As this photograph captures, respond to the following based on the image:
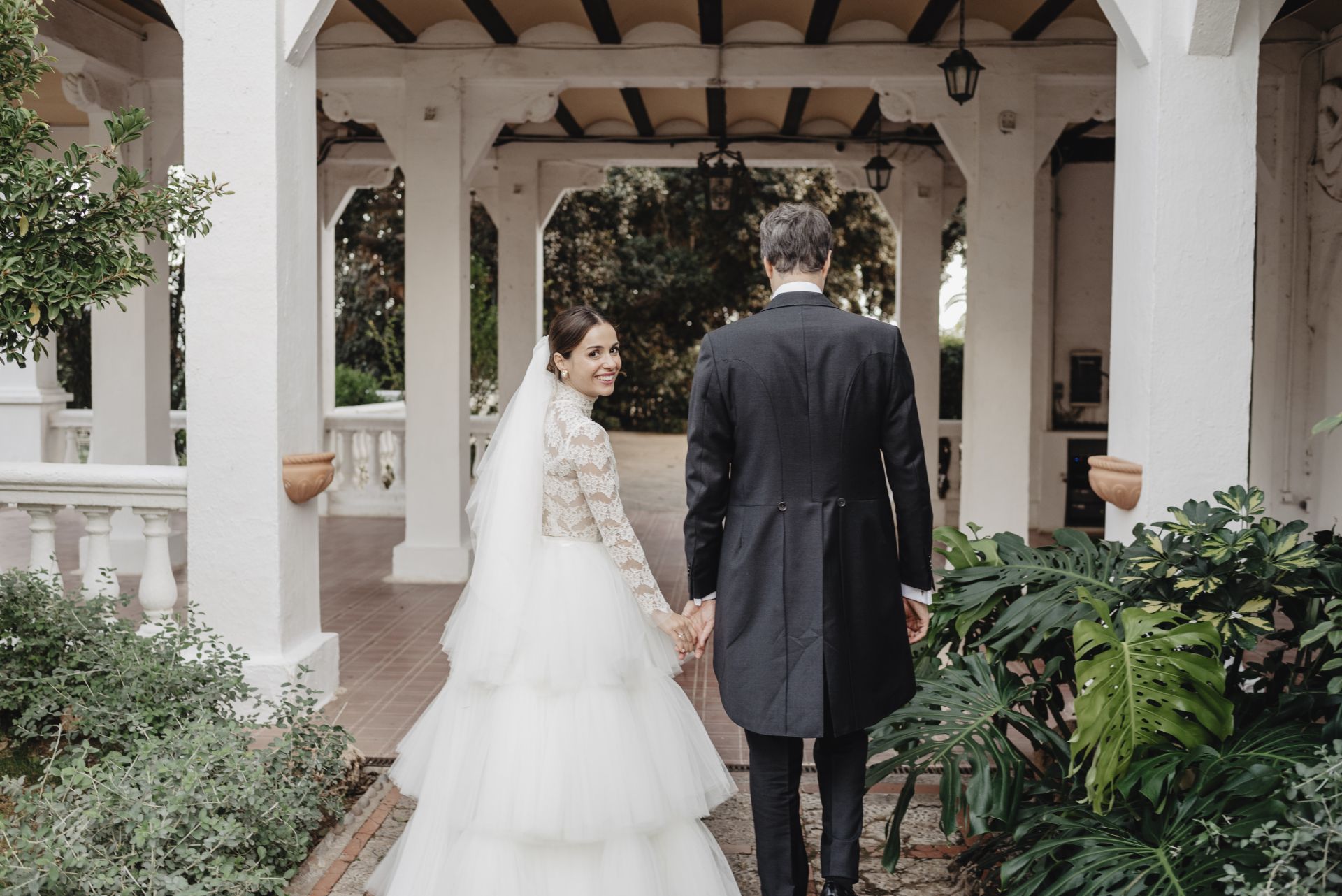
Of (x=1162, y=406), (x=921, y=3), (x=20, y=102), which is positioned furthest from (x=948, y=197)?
(x=20, y=102)

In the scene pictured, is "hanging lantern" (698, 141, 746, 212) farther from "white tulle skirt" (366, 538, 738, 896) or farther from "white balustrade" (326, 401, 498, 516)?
"white tulle skirt" (366, 538, 738, 896)

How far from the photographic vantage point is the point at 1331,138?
317 inches

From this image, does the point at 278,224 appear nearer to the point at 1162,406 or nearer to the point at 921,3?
the point at 1162,406

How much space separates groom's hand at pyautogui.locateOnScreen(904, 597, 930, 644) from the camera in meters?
3.21

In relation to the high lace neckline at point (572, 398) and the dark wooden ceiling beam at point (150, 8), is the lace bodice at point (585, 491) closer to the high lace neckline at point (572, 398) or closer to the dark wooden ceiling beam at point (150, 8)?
the high lace neckline at point (572, 398)

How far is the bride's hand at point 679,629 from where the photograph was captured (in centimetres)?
318

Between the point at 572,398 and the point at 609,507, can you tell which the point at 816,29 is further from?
the point at 609,507

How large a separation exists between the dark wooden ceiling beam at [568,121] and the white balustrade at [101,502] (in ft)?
20.1

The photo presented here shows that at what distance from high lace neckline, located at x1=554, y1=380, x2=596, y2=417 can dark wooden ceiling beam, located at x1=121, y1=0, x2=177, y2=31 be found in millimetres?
5807

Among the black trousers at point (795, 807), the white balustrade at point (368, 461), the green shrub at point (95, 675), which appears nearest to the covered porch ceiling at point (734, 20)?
the white balustrade at point (368, 461)

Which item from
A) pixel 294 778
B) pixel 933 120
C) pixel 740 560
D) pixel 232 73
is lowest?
pixel 294 778

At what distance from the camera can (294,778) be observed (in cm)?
388

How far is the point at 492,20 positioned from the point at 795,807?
6298mm

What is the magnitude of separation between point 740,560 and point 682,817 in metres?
0.81
